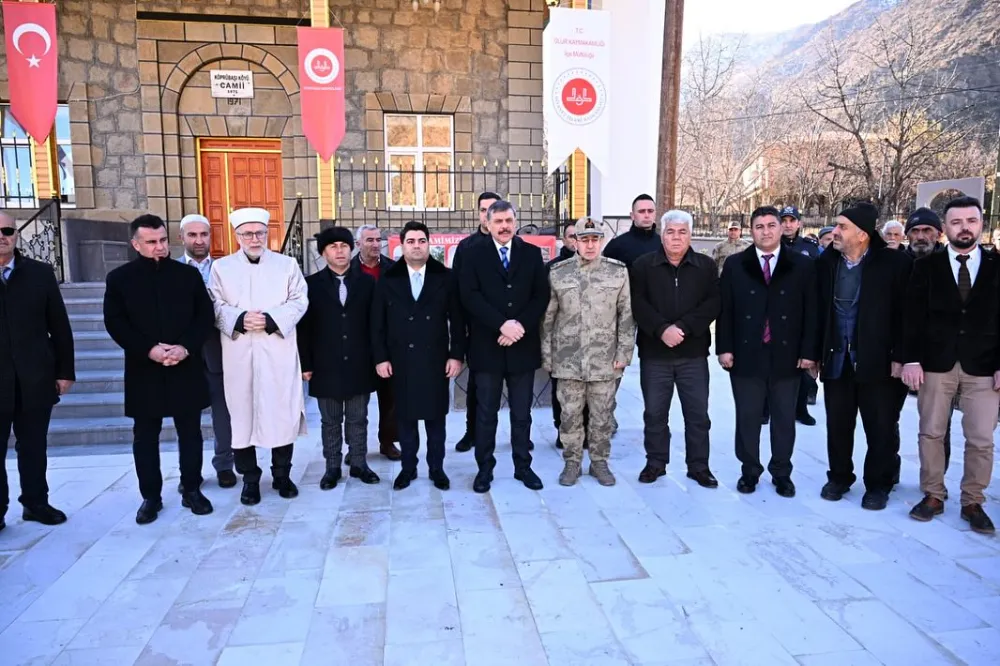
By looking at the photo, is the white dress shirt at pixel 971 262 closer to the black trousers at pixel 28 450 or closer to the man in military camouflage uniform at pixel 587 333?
the man in military camouflage uniform at pixel 587 333

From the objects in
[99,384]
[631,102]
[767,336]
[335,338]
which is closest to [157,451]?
[335,338]

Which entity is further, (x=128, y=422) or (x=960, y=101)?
(x=960, y=101)

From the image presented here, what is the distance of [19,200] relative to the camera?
10.2m

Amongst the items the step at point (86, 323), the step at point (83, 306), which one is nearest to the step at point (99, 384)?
the step at point (86, 323)

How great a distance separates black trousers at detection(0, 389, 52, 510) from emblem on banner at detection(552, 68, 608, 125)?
20.5 ft

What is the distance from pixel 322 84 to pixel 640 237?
465 cm

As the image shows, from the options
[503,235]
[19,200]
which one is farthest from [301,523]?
[19,200]

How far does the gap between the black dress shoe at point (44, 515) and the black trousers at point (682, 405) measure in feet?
12.3

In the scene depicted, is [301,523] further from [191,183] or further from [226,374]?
[191,183]

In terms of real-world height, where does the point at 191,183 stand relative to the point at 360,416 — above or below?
above

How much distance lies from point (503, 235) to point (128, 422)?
13.5 ft

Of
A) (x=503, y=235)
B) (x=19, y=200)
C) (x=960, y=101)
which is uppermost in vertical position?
(x=960, y=101)

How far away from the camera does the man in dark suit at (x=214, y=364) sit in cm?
434

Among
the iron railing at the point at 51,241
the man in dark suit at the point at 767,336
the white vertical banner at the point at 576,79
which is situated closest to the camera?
the man in dark suit at the point at 767,336
